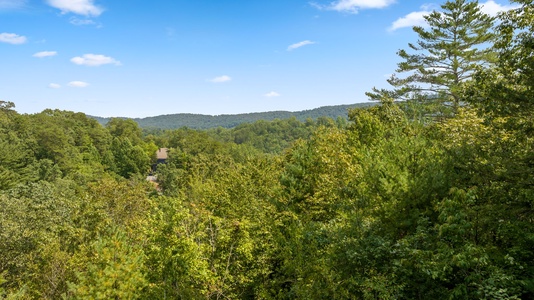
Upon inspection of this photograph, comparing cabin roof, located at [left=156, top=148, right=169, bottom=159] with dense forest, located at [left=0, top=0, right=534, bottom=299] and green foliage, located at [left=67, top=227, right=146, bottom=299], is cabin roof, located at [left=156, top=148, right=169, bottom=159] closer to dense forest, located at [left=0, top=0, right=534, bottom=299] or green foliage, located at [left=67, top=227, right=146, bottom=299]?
dense forest, located at [left=0, top=0, right=534, bottom=299]

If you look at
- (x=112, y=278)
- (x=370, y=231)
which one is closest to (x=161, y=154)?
(x=112, y=278)

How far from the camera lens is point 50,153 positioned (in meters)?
69.6

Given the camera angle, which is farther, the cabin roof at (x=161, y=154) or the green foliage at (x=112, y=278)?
the cabin roof at (x=161, y=154)

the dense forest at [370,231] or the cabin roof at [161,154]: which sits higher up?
the dense forest at [370,231]

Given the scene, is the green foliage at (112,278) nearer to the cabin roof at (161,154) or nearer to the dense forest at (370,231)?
the dense forest at (370,231)

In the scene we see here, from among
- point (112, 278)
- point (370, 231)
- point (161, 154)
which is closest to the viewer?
point (112, 278)

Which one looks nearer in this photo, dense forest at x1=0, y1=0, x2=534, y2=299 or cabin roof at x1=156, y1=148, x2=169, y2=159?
dense forest at x1=0, y1=0, x2=534, y2=299

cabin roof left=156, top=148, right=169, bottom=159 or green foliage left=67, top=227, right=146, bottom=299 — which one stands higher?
green foliage left=67, top=227, right=146, bottom=299

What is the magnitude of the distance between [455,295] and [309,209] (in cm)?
839

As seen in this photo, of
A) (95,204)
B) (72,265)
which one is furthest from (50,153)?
(72,265)

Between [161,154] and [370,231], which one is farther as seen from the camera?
[161,154]

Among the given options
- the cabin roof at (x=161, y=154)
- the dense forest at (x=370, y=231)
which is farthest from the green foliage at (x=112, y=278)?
the cabin roof at (x=161, y=154)

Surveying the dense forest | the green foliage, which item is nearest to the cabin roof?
the dense forest

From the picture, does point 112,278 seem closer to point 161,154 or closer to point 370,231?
point 370,231
